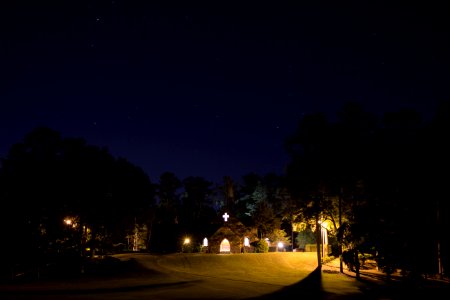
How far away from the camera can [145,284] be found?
22.4 meters

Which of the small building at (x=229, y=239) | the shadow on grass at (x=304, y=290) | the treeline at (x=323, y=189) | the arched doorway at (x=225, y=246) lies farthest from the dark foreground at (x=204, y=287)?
the arched doorway at (x=225, y=246)

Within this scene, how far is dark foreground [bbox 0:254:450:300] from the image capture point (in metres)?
18.4

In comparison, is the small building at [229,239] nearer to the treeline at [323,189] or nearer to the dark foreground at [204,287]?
the treeline at [323,189]

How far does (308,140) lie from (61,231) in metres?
18.6

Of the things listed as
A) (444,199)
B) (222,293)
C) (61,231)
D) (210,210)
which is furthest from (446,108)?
(210,210)

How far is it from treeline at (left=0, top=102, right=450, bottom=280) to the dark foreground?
5.36 ft

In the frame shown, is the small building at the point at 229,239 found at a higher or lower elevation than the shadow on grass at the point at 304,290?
higher

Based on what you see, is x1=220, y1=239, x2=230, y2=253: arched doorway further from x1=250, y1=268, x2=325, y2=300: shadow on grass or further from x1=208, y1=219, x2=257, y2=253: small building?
x1=250, y1=268, x2=325, y2=300: shadow on grass

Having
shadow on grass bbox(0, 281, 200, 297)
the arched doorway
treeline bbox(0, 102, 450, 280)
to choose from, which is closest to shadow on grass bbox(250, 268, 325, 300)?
treeline bbox(0, 102, 450, 280)

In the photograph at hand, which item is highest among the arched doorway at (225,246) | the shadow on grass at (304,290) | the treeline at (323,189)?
the treeline at (323,189)

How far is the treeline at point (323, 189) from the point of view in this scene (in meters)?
17.9

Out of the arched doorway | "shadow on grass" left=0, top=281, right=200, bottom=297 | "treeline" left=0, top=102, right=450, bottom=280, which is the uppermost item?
"treeline" left=0, top=102, right=450, bottom=280

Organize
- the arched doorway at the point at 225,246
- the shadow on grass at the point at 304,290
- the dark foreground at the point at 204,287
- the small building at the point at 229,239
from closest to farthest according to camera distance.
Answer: the dark foreground at the point at 204,287 < the shadow on grass at the point at 304,290 < the small building at the point at 229,239 < the arched doorway at the point at 225,246

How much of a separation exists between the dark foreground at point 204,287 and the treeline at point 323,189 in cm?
164
